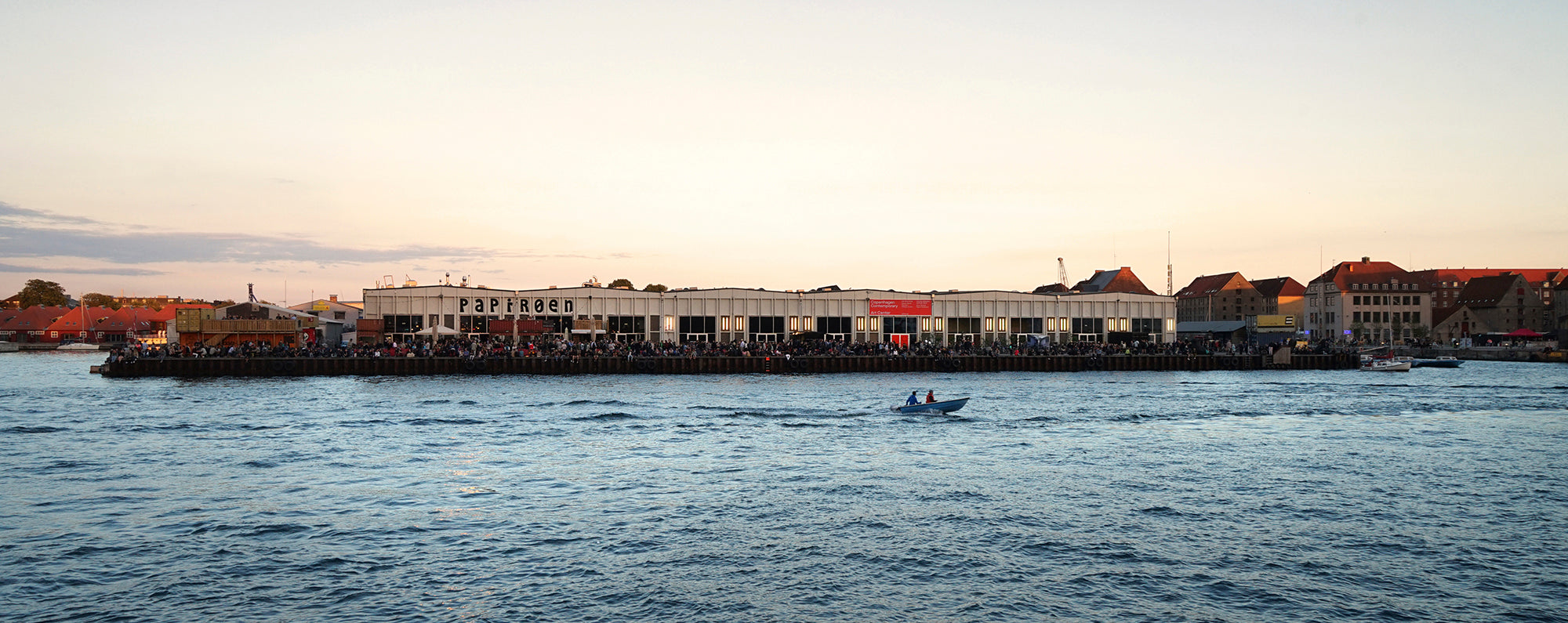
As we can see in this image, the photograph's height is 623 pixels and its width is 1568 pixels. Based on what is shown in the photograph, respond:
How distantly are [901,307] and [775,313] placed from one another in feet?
39.3

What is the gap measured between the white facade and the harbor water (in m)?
38.9

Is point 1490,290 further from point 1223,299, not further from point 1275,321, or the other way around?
point 1223,299

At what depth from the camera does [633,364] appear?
77500mm

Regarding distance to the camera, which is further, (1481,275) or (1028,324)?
(1481,275)

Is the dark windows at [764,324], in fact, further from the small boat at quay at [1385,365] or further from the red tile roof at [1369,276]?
the red tile roof at [1369,276]

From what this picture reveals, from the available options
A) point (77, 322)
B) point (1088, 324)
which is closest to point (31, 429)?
point (1088, 324)

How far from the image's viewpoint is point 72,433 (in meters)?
38.6

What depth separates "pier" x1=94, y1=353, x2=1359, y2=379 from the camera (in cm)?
7288

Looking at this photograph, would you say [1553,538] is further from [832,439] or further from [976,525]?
[832,439]

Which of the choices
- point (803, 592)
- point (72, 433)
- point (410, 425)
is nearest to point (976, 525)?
point (803, 592)

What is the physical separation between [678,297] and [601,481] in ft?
202

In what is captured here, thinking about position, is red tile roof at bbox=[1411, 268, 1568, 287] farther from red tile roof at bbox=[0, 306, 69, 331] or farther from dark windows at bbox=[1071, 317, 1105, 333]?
red tile roof at bbox=[0, 306, 69, 331]

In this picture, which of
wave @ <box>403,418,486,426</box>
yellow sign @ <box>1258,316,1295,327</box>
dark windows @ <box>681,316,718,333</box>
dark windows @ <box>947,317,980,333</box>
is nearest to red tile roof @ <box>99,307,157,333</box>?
dark windows @ <box>681,316,718,333</box>

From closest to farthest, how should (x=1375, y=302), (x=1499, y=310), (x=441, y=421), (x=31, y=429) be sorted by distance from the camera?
(x=31, y=429) < (x=441, y=421) < (x=1499, y=310) < (x=1375, y=302)
